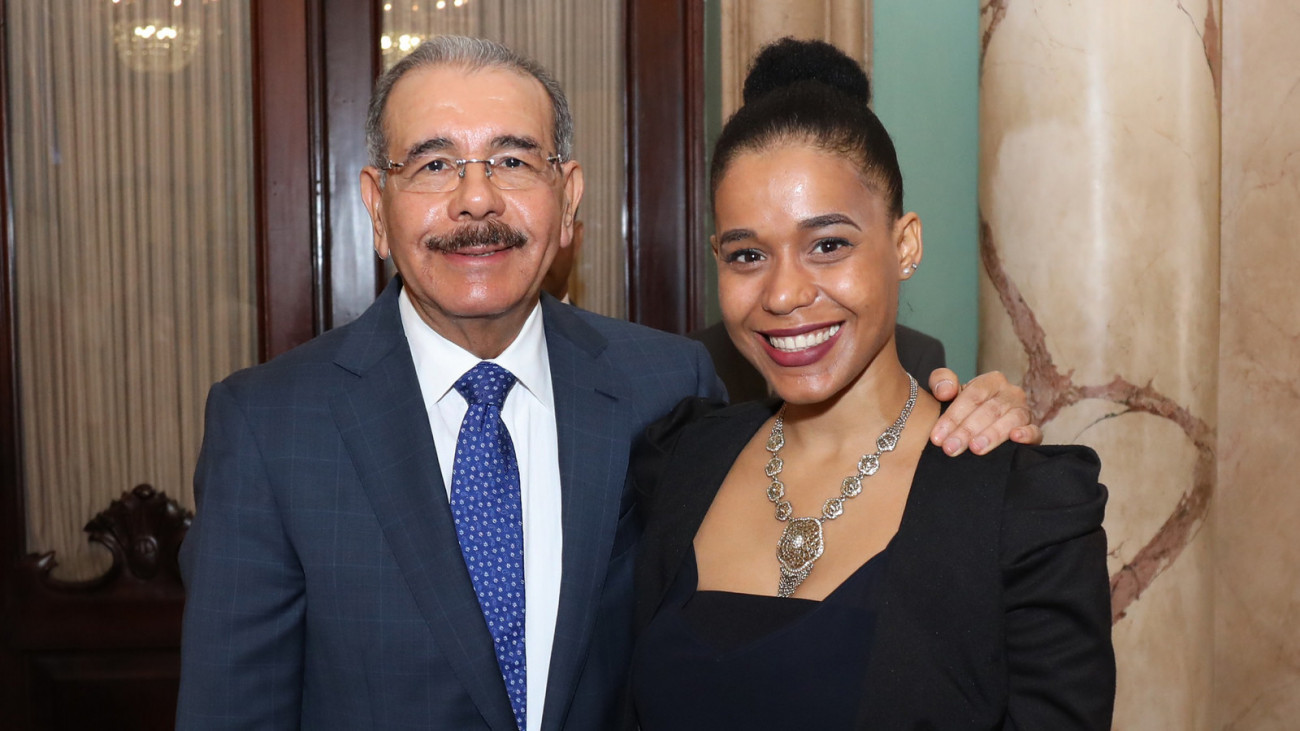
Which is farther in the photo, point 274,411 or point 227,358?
point 227,358

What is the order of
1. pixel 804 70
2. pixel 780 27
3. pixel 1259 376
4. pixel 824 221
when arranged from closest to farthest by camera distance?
pixel 824 221
pixel 804 70
pixel 1259 376
pixel 780 27

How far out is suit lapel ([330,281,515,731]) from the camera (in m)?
1.50

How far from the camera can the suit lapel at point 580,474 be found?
156cm

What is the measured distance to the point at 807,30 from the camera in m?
3.27

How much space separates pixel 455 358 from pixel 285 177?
196cm

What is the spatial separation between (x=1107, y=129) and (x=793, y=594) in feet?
5.07

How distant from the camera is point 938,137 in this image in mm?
3297

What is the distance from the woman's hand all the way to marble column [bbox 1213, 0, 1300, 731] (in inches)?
69.6

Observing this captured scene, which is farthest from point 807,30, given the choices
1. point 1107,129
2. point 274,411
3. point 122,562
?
point 122,562

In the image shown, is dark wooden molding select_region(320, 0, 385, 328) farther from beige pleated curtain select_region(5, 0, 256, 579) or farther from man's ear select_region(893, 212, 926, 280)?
man's ear select_region(893, 212, 926, 280)

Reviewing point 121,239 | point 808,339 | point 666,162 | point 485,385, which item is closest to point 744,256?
point 808,339

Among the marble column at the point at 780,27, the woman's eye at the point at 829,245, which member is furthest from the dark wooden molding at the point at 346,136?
the woman's eye at the point at 829,245

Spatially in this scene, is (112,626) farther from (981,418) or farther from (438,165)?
(981,418)

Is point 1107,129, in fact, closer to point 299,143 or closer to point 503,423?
point 503,423
